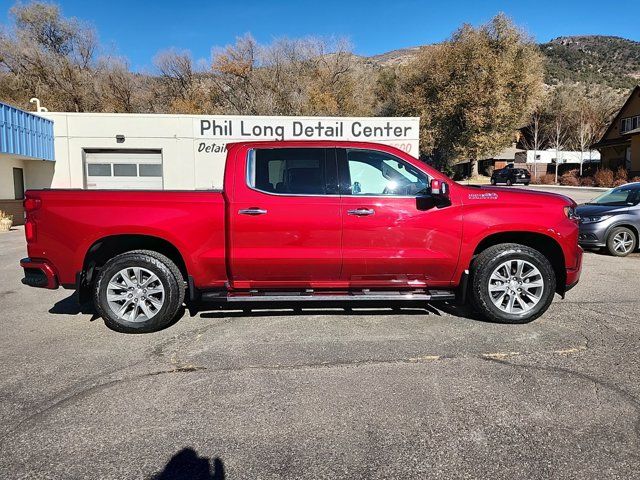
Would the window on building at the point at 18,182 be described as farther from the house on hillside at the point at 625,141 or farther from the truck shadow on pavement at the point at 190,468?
the house on hillside at the point at 625,141

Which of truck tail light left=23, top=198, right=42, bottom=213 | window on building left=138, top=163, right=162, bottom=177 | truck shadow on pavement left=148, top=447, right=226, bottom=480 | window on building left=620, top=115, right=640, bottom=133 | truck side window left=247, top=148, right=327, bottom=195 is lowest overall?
truck shadow on pavement left=148, top=447, right=226, bottom=480

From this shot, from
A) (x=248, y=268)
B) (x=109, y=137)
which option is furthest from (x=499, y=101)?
(x=248, y=268)

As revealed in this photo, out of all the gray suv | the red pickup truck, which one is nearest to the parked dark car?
the gray suv

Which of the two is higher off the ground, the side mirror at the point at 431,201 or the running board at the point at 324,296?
the side mirror at the point at 431,201

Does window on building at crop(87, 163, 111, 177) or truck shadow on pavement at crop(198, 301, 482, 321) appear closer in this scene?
truck shadow on pavement at crop(198, 301, 482, 321)

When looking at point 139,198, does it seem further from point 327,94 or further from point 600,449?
point 327,94

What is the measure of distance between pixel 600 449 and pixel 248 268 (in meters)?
3.33

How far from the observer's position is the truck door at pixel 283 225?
16.1ft

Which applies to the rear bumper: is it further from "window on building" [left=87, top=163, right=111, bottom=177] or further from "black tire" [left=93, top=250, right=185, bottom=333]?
"window on building" [left=87, top=163, right=111, bottom=177]

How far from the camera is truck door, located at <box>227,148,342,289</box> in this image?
491cm

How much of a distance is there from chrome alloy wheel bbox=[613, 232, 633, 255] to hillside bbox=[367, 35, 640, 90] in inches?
3353

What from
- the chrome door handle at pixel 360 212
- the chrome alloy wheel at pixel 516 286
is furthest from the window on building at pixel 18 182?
the chrome alloy wheel at pixel 516 286

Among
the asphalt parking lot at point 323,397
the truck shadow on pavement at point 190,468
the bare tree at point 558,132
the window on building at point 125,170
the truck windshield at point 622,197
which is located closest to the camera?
the truck shadow on pavement at point 190,468

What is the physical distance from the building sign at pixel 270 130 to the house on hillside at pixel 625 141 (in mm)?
29948
